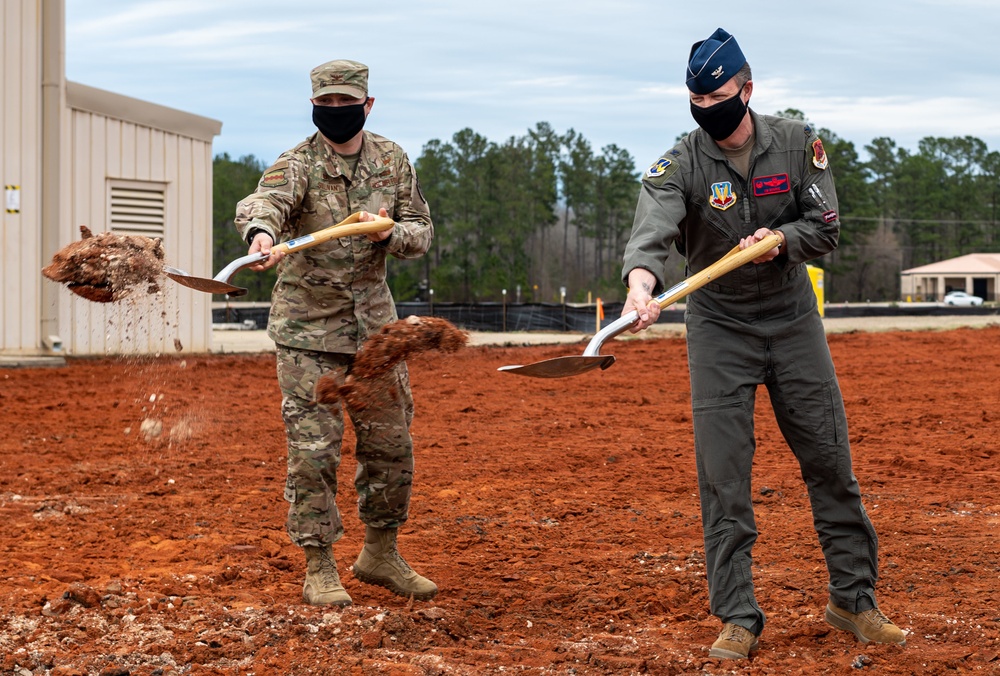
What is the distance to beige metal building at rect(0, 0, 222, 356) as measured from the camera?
16109 mm

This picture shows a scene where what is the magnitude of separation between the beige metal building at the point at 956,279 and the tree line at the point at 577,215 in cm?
531

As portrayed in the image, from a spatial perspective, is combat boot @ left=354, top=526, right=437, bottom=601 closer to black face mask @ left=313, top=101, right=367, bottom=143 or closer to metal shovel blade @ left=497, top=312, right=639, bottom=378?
metal shovel blade @ left=497, top=312, right=639, bottom=378

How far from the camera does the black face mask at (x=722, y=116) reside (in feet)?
14.4

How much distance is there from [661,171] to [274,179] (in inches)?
66.2

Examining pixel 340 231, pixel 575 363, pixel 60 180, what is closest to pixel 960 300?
pixel 60 180

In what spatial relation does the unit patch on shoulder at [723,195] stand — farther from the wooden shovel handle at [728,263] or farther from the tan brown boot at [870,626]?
the tan brown boot at [870,626]

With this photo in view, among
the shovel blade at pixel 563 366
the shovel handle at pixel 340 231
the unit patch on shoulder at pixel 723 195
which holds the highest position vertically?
the unit patch on shoulder at pixel 723 195

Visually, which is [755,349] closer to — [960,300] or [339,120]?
[339,120]

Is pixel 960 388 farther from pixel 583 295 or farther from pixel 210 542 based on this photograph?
pixel 583 295

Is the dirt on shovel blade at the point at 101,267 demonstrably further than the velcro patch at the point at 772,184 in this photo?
Yes

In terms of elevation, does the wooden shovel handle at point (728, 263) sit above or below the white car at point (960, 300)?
below

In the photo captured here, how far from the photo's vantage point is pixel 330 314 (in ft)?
16.6

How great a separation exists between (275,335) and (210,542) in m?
1.57

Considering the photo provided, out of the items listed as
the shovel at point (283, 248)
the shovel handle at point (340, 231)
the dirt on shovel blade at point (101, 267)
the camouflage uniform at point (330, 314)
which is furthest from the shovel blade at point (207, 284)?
the dirt on shovel blade at point (101, 267)
